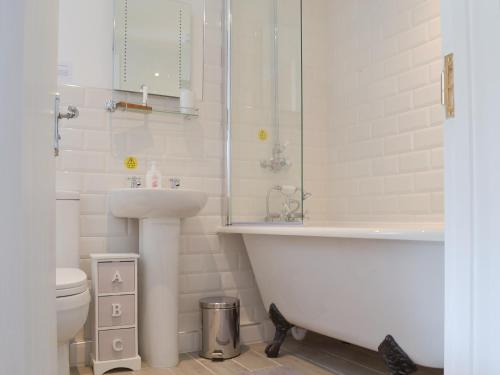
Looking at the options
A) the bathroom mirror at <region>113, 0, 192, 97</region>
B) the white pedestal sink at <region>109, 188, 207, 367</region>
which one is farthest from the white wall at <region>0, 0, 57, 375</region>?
the bathroom mirror at <region>113, 0, 192, 97</region>

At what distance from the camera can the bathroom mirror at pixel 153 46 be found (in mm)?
2697

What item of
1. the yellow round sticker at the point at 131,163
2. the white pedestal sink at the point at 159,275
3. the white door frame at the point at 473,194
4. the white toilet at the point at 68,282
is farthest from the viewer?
the yellow round sticker at the point at 131,163

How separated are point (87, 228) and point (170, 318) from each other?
682 mm

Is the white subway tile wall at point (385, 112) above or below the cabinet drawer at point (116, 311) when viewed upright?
above

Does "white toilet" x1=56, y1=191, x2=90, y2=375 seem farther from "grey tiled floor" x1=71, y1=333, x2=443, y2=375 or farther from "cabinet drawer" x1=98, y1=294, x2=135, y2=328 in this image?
"grey tiled floor" x1=71, y1=333, x2=443, y2=375

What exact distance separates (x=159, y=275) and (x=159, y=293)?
0.10m

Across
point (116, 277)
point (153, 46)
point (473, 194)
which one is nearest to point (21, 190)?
point (473, 194)

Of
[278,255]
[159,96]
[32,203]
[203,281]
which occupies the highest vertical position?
[159,96]

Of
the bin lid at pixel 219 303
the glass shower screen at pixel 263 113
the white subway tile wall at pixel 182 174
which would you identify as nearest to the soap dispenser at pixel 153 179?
→ the white subway tile wall at pixel 182 174

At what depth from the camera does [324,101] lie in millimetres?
3504

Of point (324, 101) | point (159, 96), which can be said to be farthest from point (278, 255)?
point (324, 101)

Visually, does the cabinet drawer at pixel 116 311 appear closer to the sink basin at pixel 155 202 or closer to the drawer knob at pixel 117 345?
the drawer knob at pixel 117 345

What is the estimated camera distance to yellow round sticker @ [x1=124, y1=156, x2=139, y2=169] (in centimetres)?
268

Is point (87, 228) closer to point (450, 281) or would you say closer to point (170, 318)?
point (170, 318)
